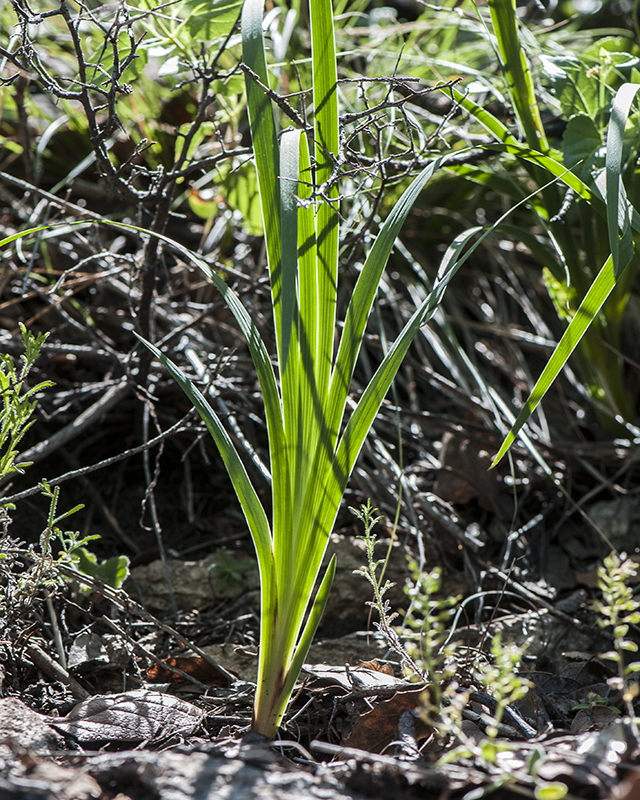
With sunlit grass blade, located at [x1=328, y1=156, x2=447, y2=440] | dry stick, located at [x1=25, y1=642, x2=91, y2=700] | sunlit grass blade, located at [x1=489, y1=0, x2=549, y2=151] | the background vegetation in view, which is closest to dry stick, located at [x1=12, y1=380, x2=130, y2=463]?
the background vegetation

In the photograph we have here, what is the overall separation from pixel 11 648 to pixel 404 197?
3.06ft

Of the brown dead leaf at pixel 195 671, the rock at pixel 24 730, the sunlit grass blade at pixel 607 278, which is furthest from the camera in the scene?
the brown dead leaf at pixel 195 671

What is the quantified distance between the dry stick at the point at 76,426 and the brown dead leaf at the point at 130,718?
1.95 ft

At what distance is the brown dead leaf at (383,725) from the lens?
2.93ft

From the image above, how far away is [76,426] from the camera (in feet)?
4.75

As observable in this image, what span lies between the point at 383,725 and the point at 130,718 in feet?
1.21

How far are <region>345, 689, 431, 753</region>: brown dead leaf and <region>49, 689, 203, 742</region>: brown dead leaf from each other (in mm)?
238

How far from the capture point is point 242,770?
0.72 m

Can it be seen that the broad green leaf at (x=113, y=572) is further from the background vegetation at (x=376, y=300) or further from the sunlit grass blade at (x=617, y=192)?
the sunlit grass blade at (x=617, y=192)

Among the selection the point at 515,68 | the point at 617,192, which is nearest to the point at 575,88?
the point at 515,68

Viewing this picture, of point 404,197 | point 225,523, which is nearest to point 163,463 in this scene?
point 225,523

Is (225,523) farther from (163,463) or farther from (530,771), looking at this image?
(530,771)

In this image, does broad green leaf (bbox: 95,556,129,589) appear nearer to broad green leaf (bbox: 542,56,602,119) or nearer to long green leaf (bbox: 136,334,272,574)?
long green leaf (bbox: 136,334,272,574)

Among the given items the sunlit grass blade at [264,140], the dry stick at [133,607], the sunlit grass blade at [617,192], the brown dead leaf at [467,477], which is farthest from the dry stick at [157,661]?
the sunlit grass blade at [617,192]
